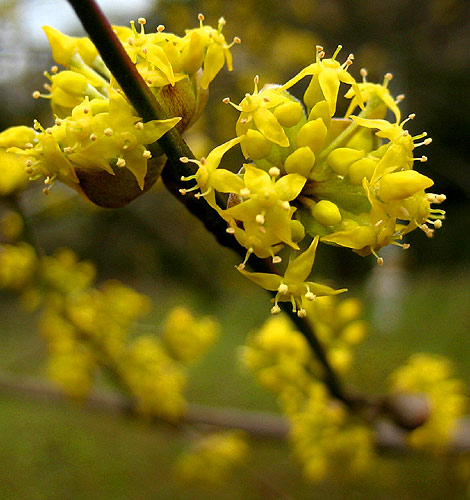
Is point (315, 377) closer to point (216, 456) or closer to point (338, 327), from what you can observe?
point (338, 327)

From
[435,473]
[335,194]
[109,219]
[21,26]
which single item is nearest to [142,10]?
[21,26]

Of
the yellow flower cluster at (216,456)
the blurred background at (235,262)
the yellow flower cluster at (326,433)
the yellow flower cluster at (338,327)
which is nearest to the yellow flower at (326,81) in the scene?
the yellow flower cluster at (338,327)

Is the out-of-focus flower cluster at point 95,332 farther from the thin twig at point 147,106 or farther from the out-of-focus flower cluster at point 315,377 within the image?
the thin twig at point 147,106

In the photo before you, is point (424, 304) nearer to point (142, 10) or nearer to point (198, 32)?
point (142, 10)

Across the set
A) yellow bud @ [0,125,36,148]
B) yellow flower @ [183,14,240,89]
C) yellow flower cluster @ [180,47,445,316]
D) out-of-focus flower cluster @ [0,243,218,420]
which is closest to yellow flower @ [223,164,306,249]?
yellow flower cluster @ [180,47,445,316]

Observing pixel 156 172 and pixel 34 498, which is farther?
pixel 34 498

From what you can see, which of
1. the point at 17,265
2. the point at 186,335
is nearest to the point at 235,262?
the point at 186,335

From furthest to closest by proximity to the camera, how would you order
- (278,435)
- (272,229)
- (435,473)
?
(435,473) < (278,435) < (272,229)
